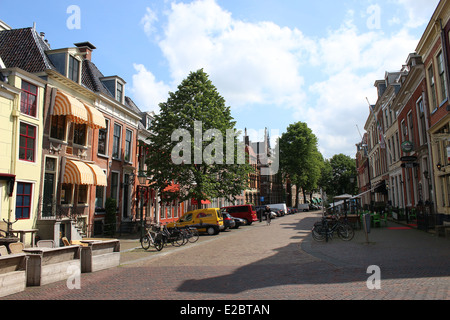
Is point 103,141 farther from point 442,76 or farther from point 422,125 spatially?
point 422,125

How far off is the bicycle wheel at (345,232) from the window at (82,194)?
52.1ft

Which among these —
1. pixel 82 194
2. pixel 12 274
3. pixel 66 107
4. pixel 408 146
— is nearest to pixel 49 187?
pixel 82 194

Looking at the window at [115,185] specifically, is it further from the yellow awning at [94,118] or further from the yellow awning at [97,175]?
the yellow awning at [94,118]

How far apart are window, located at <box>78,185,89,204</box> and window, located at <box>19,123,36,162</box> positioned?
15.5 feet

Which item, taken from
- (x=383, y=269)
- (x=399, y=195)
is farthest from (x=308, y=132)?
(x=383, y=269)

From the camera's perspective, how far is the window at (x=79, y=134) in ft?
71.7

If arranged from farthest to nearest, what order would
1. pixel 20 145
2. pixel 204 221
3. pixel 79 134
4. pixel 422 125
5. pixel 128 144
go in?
pixel 128 144 < pixel 204 221 < pixel 422 125 < pixel 79 134 < pixel 20 145

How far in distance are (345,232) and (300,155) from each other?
172ft

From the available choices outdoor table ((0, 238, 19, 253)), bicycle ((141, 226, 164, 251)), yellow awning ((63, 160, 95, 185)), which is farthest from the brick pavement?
yellow awning ((63, 160, 95, 185))

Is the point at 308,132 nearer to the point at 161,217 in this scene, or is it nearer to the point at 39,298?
the point at 161,217

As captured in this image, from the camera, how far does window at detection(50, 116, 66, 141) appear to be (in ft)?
64.7

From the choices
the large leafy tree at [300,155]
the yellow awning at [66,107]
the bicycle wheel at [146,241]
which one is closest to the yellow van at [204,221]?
the bicycle wheel at [146,241]

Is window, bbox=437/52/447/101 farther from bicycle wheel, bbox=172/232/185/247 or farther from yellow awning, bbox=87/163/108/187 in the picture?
yellow awning, bbox=87/163/108/187

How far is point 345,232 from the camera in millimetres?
16812
